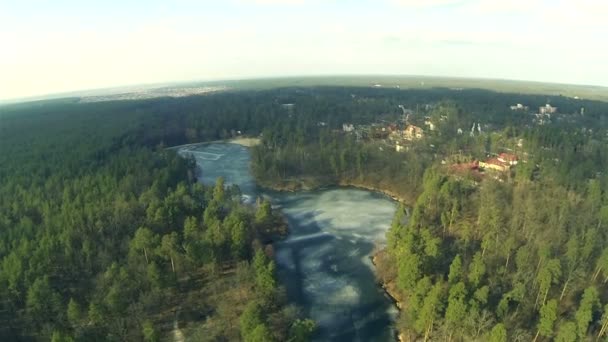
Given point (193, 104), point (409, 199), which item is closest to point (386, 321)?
point (409, 199)

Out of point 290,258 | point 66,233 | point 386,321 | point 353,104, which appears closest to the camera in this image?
point 386,321

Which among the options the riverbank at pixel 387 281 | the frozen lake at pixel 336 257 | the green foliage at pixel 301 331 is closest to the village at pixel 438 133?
the frozen lake at pixel 336 257

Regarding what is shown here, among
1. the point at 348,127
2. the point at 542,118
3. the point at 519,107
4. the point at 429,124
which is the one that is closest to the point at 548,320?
the point at 429,124

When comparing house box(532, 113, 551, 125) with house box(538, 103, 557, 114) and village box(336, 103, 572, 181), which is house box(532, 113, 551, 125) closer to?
village box(336, 103, 572, 181)

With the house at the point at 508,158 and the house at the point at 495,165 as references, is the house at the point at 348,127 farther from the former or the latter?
the house at the point at 508,158

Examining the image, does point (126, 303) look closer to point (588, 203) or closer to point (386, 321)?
point (386, 321)

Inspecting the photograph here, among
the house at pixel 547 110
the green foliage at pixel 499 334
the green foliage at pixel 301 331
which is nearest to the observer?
the green foliage at pixel 499 334
